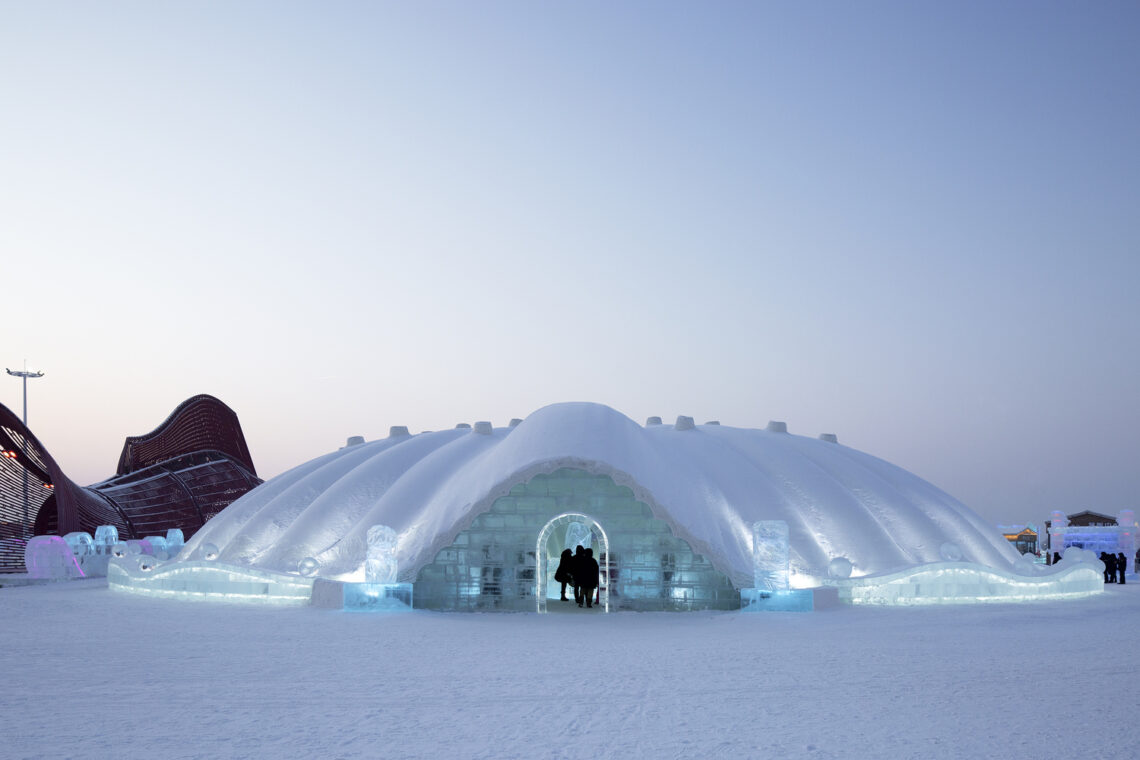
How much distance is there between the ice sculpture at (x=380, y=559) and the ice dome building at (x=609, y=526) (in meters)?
0.29

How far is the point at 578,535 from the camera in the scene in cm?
2848

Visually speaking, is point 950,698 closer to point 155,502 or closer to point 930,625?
point 930,625

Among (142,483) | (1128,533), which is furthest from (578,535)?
(142,483)

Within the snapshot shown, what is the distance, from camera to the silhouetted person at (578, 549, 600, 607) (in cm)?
2081

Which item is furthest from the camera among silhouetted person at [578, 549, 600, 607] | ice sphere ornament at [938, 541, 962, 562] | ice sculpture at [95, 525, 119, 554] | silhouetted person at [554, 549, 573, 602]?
ice sculpture at [95, 525, 119, 554]

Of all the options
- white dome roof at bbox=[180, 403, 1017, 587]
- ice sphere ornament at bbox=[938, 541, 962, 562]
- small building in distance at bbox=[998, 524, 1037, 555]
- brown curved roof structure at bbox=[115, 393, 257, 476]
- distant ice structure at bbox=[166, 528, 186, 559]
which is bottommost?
small building in distance at bbox=[998, 524, 1037, 555]

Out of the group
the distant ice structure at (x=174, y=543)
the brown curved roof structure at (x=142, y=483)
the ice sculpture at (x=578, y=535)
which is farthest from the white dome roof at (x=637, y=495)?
the brown curved roof structure at (x=142, y=483)

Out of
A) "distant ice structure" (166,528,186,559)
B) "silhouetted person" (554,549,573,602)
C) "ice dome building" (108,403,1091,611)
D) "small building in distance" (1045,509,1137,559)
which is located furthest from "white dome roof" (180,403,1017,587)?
"small building in distance" (1045,509,1137,559)

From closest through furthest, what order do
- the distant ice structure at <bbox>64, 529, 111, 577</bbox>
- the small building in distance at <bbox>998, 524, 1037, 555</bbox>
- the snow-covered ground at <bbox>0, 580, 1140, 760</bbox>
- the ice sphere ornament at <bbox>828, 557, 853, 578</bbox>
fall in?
the snow-covered ground at <bbox>0, 580, 1140, 760</bbox> < the ice sphere ornament at <bbox>828, 557, 853, 578</bbox> < the distant ice structure at <bbox>64, 529, 111, 577</bbox> < the small building in distance at <bbox>998, 524, 1037, 555</bbox>

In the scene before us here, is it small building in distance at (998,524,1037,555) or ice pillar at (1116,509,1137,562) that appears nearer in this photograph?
ice pillar at (1116,509,1137,562)

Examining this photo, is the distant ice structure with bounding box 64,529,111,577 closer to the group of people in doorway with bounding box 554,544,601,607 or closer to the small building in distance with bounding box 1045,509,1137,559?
the group of people in doorway with bounding box 554,544,601,607

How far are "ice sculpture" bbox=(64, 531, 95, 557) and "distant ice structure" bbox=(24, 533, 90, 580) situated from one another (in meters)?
1.86

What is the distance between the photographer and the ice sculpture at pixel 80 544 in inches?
1325

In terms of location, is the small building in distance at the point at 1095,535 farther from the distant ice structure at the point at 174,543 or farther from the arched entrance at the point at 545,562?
the distant ice structure at the point at 174,543
